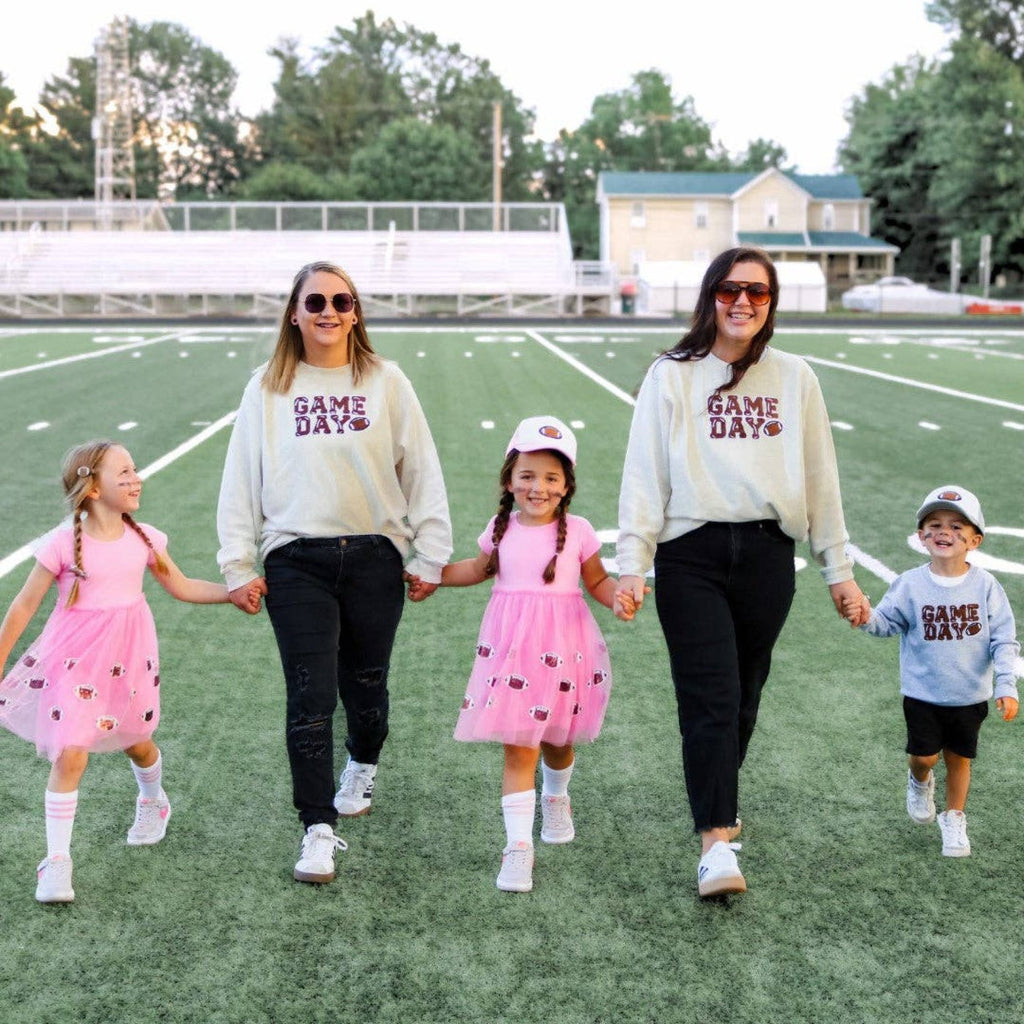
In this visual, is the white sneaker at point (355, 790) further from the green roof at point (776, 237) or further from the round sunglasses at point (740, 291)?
the green roof at point (776, 237)

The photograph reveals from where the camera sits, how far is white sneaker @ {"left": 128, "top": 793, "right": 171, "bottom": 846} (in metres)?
4.19

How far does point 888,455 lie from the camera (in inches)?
504

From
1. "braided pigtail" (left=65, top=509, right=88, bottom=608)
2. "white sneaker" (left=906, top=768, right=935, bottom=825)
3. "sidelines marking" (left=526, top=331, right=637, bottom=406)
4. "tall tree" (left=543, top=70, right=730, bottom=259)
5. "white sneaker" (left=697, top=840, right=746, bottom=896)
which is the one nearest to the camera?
"white sneaker" (left=697, top=840, right=746, bottom=896)

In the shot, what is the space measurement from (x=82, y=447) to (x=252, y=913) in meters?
1.37

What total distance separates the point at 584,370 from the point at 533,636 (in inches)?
743

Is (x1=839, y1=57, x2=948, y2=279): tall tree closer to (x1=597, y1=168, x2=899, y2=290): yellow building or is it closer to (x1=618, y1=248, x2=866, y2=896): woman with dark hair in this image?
(x1=597, y1=168, x2=899, y2=290): yellow building

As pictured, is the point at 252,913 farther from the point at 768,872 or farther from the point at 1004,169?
the point at 1004,169

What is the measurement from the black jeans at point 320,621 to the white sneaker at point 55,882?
641mm

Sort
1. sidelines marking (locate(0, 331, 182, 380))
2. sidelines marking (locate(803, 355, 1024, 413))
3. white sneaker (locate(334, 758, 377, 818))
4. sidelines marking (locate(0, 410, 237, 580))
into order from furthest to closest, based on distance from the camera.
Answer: sidelines marking (locate(0, 331, 182, 380))
sidelines marking (locate(803, 355, 1024, 413))
sidelines marking (locate(0, 410, 237, 580))
white sneaker (locate(334, 758, 377, 818))

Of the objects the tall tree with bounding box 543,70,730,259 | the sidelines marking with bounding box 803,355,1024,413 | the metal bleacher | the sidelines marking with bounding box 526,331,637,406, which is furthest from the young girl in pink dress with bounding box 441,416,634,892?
the tall tree with bounding box 543,70,730,259

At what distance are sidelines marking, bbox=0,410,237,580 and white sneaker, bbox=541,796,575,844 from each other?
334cm

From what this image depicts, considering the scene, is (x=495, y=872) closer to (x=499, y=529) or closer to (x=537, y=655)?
(x=537, y=655)

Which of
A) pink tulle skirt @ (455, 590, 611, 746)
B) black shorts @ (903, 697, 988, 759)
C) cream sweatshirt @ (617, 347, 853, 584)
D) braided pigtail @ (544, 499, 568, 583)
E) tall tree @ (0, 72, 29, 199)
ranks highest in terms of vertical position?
tall tree @ (0, 72, 29, 199)

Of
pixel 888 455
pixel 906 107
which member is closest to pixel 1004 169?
pixel 906 107
